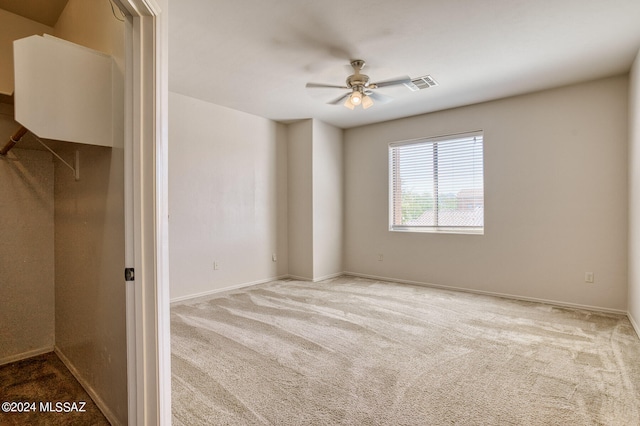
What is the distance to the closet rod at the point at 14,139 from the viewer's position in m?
1.98

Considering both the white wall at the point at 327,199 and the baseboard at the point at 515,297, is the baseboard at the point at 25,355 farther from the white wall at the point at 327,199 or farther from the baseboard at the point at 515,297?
the baseboard at the point at 515,297

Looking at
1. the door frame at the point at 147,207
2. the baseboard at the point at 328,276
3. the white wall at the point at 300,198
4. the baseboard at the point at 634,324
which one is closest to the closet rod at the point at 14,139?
the door frame at the point at 147,207

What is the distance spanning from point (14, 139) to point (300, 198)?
372 centimetres

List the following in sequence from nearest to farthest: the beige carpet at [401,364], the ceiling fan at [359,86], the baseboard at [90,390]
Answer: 1. the baseboard at [90,390]
2. the beige carpet at [401,364]
3. the ceiling fan at [359,86]

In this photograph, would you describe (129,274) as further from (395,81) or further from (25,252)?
(395,81)

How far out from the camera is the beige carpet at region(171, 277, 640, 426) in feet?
6.05

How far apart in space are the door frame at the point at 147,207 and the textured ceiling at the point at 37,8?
1.80m

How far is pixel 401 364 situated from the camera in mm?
2410

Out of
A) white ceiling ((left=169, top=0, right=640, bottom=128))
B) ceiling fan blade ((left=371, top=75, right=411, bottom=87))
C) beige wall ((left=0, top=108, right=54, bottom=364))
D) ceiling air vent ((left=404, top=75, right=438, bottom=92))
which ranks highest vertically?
white ceiling ((left=169, top=0, right=640, bottom=128))

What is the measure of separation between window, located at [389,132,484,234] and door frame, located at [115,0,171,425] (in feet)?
14.0

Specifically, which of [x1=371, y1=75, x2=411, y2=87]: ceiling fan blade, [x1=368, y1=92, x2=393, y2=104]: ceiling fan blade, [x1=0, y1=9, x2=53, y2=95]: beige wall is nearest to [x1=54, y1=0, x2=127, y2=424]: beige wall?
[x1=0, y1=9, x2=53, y2=95]: beige wall

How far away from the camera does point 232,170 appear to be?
15.7ft

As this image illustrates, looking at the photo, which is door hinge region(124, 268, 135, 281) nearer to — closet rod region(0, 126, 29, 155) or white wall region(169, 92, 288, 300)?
closet rod region(0, 126, 29, 155)

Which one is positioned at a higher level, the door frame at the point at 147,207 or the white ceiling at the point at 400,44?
the white ceiling at the point at 400,44
